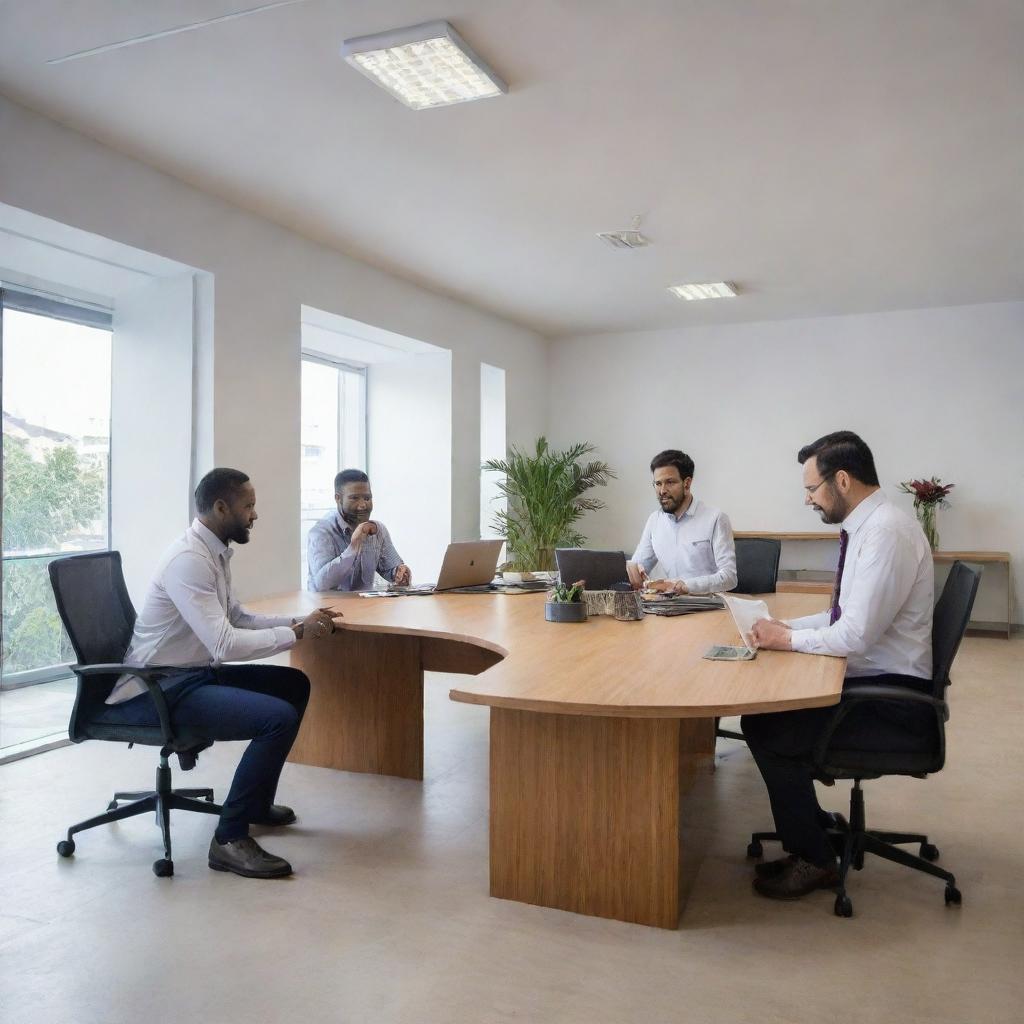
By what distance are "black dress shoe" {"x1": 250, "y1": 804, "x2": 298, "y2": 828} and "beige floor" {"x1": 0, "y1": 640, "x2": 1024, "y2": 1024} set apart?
3.0 inches

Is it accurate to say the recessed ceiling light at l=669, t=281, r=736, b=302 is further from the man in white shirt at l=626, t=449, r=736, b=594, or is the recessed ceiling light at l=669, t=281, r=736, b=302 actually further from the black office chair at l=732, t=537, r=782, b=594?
the black office chair at l=732, t=537, r=782, b=594

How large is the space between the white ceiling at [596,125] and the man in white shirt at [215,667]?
187 cm

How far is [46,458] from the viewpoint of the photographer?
568cm

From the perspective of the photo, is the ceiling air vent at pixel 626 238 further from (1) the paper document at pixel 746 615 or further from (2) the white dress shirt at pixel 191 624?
(2) the white dress shirt at pixel 191 624

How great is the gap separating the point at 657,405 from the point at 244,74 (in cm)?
659

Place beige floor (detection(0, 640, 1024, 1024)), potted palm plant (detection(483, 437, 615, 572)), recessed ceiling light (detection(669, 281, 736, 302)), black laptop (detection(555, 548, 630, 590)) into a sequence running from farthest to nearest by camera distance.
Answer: potted palm plant (detection(483, 437, 615, 572)) < recessed ceiling light (detection(669, 281, 736, 302)) < black laptop (detection(555, 548, 630, 590)) < beige floor (detection(0, 640, 1024, 1024))

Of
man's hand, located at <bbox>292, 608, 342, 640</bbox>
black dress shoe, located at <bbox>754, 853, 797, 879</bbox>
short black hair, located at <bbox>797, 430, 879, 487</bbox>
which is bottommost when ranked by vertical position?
black dress shoe, located at <bbox>754, 853, 797, 879</bbox>

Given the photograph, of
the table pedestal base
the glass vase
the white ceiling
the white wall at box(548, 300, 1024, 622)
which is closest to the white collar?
the table pedestal base

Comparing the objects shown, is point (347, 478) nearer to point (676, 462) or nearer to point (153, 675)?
point (676, 462)

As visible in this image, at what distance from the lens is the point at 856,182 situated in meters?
5.19

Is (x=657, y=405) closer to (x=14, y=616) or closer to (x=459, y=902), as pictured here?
(x=14, y=616)

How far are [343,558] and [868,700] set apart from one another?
2839mm

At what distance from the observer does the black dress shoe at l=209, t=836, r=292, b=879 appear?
303 cm

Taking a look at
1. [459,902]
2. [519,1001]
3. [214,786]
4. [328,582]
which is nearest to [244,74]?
[328,582]
